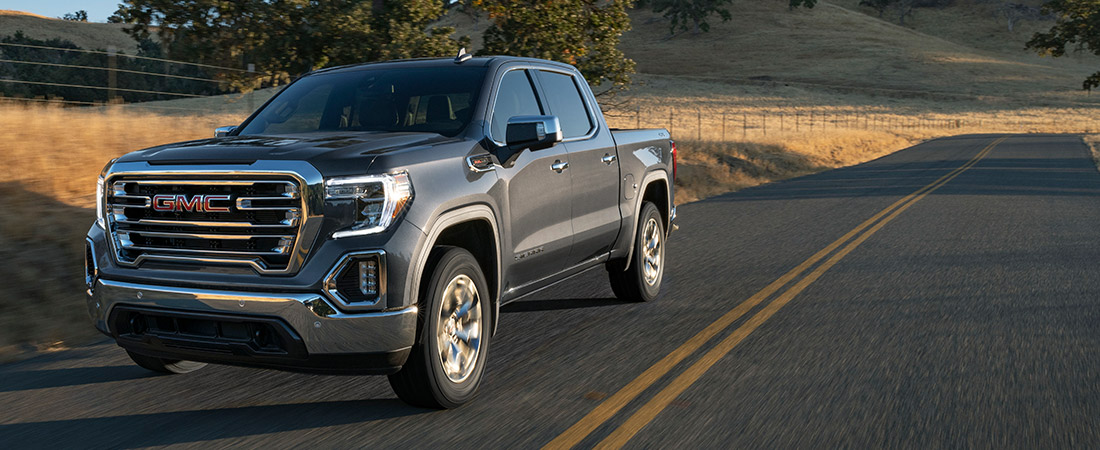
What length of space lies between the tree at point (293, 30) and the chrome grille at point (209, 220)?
35.3 feet

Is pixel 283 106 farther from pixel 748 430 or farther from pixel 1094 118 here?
pixel 1094 118

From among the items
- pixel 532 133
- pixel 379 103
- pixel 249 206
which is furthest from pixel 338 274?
pixel 379 103

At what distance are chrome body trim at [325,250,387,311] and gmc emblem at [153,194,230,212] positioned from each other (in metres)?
0.63

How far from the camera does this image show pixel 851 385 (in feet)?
17.6

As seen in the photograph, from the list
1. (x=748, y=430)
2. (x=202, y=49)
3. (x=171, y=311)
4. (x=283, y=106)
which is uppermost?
(x=202, y=49)

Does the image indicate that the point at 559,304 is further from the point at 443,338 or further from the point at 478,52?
the point at 478,52

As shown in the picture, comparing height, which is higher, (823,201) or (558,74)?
(558,74)

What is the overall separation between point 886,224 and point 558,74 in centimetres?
717

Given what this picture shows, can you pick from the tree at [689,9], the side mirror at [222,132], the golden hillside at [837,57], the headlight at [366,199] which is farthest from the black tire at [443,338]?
the tree at [689,9]

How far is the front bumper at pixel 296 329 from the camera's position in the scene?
14.4ft

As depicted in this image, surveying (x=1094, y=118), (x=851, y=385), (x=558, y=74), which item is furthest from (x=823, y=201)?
(x=1094, y=118)

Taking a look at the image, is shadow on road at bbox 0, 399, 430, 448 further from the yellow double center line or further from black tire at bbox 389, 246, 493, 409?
the yellow double center line

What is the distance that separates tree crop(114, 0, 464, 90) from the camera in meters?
15.4

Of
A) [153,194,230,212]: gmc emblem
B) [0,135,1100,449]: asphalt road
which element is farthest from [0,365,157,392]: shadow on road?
[153,194,230,212]: gmc emblem
